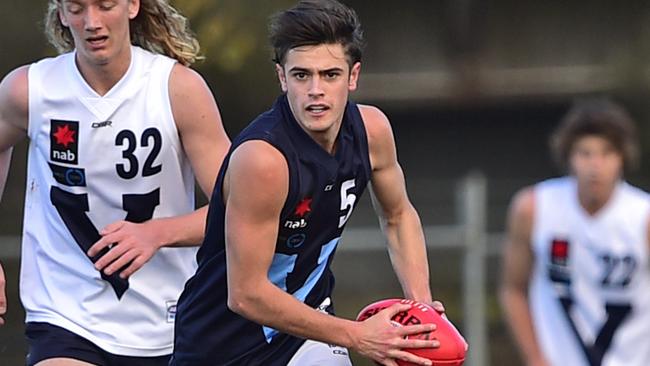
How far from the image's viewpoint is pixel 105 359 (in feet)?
17.7

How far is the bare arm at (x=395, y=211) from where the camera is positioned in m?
5.12

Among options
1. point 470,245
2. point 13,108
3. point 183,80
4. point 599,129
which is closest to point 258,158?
point 183,80

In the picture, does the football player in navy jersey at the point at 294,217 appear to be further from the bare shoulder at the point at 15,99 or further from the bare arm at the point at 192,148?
the bare shoulder at the point at 15,99

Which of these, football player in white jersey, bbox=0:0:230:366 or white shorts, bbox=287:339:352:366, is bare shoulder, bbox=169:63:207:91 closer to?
football player in white jersey, bbox=0:0:230:366

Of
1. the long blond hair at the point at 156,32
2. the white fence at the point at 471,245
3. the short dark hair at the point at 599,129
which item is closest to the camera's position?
the long blond hair at the point at 156,32

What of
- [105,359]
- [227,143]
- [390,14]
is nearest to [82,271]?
[105,359]

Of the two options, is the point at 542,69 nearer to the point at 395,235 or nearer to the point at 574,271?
the point at 574,271

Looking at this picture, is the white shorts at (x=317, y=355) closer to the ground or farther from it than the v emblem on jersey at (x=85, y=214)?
closer to the ground

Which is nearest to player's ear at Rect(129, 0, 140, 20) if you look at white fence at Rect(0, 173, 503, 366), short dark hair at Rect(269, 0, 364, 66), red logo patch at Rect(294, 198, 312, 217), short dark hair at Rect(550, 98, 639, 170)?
short dark hair at Rect(269, 0, 364, 66)

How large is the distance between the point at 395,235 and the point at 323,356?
583mm

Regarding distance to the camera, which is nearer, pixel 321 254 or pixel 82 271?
pixel 321 254

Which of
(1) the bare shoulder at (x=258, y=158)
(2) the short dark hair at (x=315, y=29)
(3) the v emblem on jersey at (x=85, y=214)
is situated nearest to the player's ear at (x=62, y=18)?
(3) the v emblem on jersey at (x=85, y=214)

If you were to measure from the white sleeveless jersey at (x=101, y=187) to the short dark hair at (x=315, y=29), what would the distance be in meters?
0.76

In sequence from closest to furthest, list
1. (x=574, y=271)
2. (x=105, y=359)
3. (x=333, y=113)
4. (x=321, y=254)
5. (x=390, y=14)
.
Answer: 1. (x=333, y=113)
2. (x=321, y=254)
3. (x=105, y=359)
4. (x=574, y=271)
5. (x=390, y=14)
